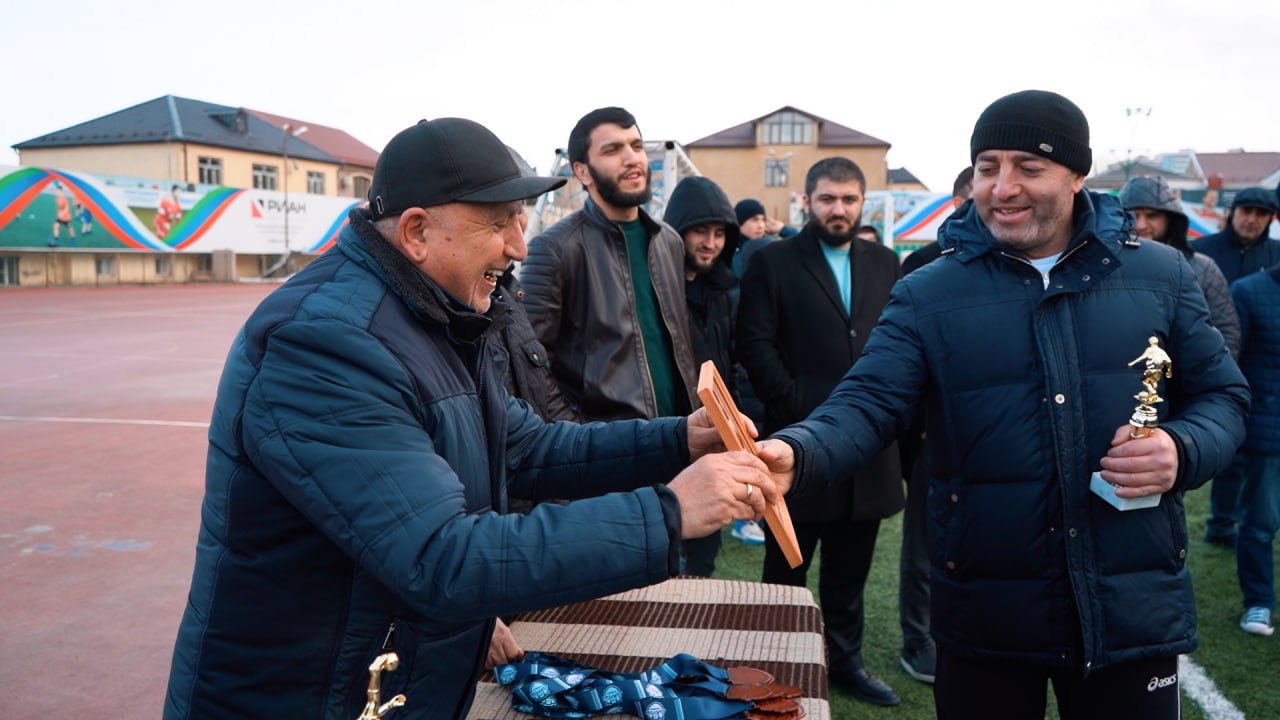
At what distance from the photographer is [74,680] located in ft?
15.1

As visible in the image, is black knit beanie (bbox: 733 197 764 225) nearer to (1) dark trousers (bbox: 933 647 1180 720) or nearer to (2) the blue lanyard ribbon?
(1) dark trousers (bbox: 933 647 1180 720)

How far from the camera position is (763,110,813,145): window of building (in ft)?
209

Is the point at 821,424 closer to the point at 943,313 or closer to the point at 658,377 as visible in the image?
the point at 943,313

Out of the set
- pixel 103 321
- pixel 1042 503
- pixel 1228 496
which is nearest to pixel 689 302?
pixel 1042 503

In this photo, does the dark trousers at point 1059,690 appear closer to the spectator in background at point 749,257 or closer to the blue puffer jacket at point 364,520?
the blue puffer jacket at point 364,520

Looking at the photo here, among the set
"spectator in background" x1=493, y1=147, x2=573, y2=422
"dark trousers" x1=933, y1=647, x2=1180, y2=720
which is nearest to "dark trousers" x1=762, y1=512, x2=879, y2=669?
"spectator in background" x1=493, y1=147, x2=573, y2=422

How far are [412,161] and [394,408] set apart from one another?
1.73 ft

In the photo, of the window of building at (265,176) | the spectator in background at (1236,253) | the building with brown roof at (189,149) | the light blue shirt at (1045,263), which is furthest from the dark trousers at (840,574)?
the window of building at (265,176)

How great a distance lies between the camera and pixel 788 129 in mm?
64062

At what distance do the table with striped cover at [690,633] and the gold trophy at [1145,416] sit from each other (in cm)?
91

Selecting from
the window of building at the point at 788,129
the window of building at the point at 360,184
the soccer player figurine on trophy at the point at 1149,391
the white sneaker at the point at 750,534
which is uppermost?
the window of building at the point at 788,129

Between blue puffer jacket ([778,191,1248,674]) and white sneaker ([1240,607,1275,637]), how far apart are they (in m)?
3.41

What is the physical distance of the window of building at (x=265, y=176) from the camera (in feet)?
192

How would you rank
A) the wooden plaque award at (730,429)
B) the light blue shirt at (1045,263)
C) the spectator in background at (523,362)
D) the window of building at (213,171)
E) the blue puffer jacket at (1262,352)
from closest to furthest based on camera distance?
the wooden plaque award at (730,429), the light blue shirt at (1045,263), the spectator in background at (523,362), the blue puffer jacket at (1262,352), the window of building at (213,171)
